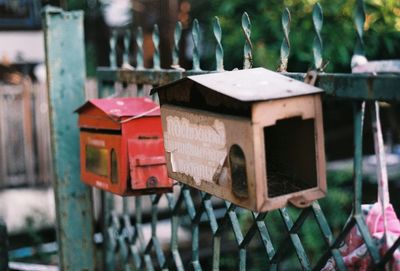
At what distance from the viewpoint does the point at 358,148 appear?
1343 millimetres

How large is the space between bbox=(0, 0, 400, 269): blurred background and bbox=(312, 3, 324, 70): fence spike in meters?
0.29

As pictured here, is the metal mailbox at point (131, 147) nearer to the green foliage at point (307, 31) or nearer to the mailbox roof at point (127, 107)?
the mailbox roof at point (127, 107)

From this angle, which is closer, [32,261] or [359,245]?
[359,245]

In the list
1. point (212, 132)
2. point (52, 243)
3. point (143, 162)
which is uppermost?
point (212, 132)

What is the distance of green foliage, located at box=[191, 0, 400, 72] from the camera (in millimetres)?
3309

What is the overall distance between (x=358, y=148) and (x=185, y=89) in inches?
18.5

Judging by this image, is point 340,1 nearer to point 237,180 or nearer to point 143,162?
point 143,162

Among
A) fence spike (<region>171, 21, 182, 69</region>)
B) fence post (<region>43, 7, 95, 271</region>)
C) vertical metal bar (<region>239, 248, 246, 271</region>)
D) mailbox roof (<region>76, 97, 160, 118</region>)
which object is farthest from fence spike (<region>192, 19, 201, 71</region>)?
fence post (<region>43, 7, 95, 271</region>)

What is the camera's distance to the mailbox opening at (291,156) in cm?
138

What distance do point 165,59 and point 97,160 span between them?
632cm

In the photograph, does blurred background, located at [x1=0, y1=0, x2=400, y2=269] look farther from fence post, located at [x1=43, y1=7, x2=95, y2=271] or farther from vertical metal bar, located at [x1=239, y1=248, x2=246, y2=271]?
vertical metal bar, located at [x1=239, y1=248, x2=246, y2=271]

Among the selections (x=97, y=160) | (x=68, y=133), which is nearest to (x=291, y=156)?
(x=97, y=160)

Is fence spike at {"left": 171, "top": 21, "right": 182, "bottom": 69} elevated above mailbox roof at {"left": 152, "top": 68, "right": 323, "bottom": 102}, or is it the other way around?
fence spike at {"left": 171, "top": 21, "right": 182, "bottom": 69}

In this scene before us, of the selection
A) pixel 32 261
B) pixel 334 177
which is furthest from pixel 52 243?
pixel 334 177
